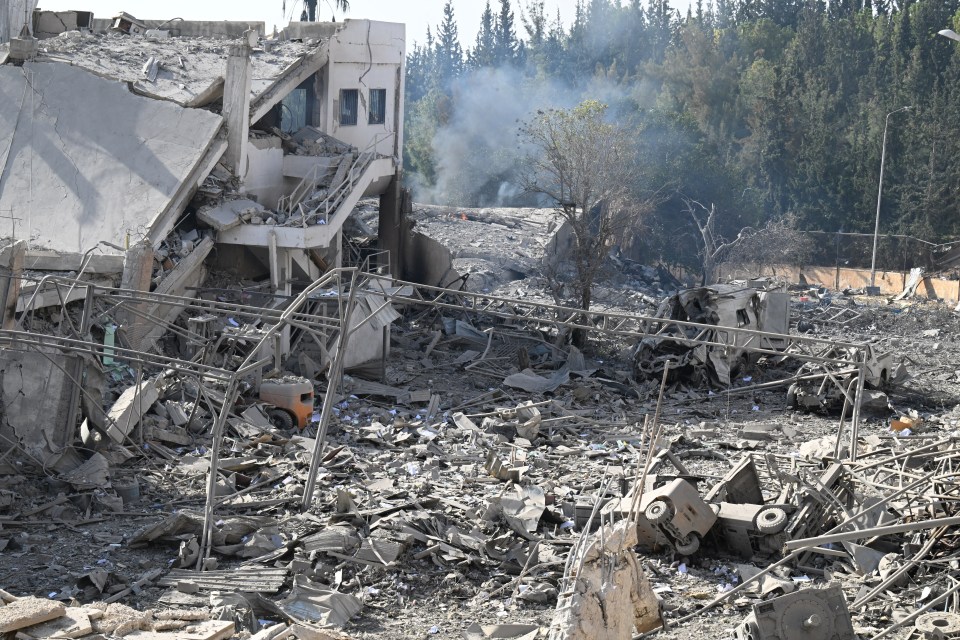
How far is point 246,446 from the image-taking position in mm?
16516

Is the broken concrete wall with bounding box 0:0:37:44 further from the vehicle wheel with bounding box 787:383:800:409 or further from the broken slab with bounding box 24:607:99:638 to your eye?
the broken slab with bounding box 24:607:99:638

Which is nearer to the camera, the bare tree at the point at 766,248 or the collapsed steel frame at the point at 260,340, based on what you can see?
the collapsed steel frame at the point at 260,340

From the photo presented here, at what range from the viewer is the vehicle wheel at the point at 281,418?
18.3 meters

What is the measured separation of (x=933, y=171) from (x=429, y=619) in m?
41.4

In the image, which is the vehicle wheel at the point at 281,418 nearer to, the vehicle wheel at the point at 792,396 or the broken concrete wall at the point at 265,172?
the broken concrete wall at the point at 265,172

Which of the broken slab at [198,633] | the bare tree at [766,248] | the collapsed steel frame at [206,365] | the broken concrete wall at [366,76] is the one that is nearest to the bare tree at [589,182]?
the broken concrete wall at [366,76]

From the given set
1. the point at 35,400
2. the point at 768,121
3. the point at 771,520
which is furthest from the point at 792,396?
the point at 768,121

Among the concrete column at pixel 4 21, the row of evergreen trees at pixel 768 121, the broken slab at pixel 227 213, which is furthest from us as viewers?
the row of evergreen trees at pixel 768 121

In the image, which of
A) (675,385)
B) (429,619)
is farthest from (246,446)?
(675,385)

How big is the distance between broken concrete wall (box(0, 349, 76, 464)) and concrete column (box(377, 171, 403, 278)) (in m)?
15.9

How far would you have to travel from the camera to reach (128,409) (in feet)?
52.1

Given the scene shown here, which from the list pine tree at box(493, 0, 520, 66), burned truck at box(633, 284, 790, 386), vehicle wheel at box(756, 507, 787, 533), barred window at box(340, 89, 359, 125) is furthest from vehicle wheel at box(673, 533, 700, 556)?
pine tree at box(493, 0, 520, 66)

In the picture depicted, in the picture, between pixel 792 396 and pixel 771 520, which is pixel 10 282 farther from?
pixel 792 396

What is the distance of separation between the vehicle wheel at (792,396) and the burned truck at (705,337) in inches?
52.0
